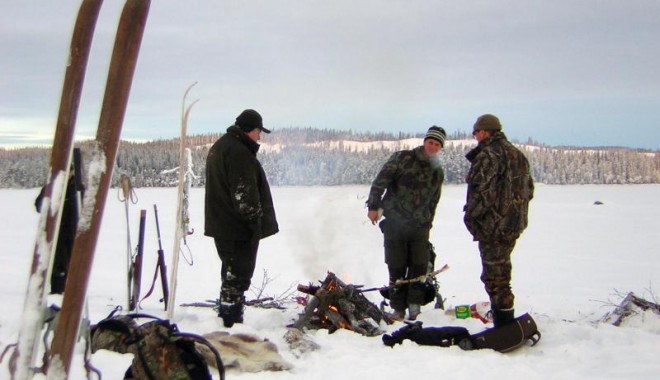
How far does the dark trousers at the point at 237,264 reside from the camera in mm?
4633

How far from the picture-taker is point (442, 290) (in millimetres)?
11383

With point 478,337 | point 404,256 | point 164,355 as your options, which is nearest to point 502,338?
point 478,337

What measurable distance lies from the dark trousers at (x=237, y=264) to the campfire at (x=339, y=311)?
0.57 meters

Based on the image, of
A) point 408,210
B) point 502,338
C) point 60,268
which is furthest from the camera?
point 408,210

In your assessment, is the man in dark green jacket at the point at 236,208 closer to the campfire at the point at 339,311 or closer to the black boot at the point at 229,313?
the black boot at the point at 229,313

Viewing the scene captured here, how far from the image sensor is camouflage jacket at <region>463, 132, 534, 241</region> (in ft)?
14.5

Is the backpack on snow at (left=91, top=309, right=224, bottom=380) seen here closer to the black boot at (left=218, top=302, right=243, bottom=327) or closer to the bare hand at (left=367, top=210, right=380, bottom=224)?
the black boot at (left=218, top=302, right=243, bottom=327)

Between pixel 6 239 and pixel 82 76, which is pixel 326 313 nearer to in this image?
pixel 82 76

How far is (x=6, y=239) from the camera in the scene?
20094mm

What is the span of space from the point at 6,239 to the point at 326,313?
747 inches

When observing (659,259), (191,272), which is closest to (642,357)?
(191,272)

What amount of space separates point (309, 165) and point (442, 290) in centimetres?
8515

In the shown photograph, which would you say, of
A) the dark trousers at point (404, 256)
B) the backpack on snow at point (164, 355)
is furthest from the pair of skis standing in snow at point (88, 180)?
the dark trousers at point (404, 256)

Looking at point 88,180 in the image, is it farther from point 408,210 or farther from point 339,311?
point 408,210
